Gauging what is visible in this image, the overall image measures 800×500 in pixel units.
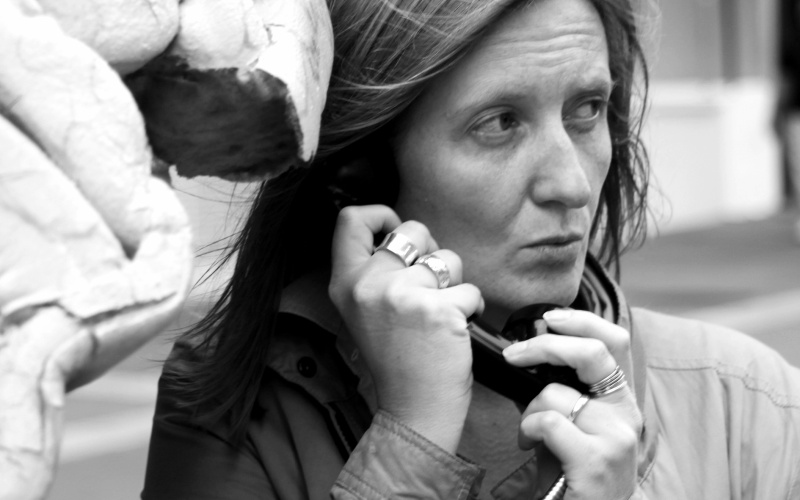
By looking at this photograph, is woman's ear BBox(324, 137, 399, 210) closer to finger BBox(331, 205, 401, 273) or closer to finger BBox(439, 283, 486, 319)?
finger BBox(331, 205, 401, 273)

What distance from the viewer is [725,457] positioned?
5.82ft

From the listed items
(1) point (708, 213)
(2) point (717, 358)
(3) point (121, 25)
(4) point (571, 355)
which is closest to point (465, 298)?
(4) point (571, 355)

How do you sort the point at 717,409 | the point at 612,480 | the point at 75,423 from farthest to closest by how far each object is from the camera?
1. the point at 75,423
2. the point at 717,409
3. the point at 612,480

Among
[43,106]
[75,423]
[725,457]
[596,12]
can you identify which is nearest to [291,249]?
[596,12]

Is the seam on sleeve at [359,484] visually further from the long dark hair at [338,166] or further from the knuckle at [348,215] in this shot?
the knuckle at [348,215]

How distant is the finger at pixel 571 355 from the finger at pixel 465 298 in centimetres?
7

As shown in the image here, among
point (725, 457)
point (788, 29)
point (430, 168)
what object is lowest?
point (788, 29)

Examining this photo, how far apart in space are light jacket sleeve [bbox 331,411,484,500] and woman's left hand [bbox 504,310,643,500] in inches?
4.4

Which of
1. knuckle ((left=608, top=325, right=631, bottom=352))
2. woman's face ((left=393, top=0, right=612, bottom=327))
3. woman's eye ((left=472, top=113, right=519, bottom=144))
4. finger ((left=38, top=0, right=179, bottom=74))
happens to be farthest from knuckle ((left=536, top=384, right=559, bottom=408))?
finger ((left=38, top=0, right=179, bottom=74))

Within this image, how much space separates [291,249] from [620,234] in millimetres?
613

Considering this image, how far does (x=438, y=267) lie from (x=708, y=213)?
12740 millimetres

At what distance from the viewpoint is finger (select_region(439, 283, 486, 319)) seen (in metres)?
1.59

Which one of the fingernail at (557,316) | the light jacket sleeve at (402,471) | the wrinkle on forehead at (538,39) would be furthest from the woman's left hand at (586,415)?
the wrinkle on forehead at (538,39)

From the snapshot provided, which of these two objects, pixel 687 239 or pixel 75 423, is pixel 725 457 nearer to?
pixel 75 423
